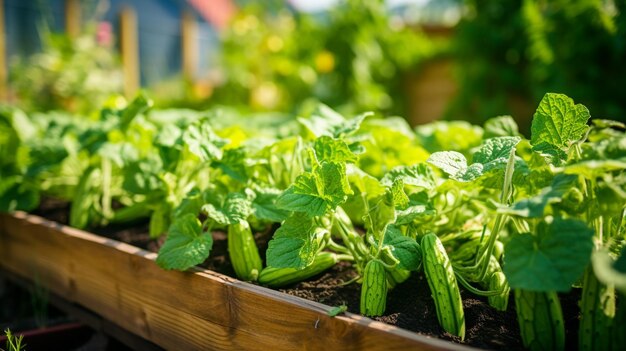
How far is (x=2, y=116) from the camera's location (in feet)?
7.34

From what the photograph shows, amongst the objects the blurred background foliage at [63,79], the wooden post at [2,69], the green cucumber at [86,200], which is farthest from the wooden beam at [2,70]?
the green cucumber at [86,200]

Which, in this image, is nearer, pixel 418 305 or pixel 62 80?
pixel 418 305

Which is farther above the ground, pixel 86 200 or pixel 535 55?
pixel 535 55

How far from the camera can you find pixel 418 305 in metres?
1.17

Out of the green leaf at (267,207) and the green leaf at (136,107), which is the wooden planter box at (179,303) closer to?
the green leaf at (267,207)

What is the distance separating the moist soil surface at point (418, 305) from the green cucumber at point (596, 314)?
10cm

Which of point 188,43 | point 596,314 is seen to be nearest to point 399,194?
point 596,314

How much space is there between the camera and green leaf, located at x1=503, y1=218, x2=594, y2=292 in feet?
2.69

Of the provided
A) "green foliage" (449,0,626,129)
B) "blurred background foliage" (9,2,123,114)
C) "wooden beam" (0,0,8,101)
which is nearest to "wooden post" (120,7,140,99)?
"blurred background foliage" (9,2,123,114)

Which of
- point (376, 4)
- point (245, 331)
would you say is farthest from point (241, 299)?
point (376, 4)

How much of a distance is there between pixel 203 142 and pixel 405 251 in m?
0.68

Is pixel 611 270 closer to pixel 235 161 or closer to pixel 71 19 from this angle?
pixel 235 161

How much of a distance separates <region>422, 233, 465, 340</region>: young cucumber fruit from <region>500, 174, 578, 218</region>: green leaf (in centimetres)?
24

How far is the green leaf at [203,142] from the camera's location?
1386 mm
